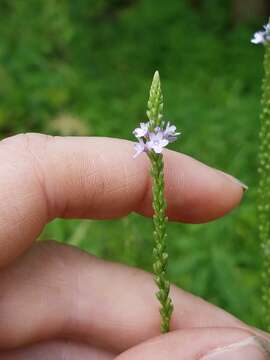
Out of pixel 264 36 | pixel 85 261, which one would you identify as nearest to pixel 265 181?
pixel 264 36

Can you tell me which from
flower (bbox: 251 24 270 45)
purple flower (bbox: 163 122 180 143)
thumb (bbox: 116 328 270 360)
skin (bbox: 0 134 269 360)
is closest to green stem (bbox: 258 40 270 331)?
flower (bbox: 251 24 270 45)

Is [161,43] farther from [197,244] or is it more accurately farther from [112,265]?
[112,265]

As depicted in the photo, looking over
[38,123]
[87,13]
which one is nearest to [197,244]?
[38,123]

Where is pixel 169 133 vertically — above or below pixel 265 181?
above

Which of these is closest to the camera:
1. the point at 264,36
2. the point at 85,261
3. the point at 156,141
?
the point at 156,141

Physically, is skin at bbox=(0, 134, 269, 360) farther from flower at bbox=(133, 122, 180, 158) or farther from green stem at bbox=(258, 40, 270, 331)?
flower at bbox=(133, 122, 180, 158)

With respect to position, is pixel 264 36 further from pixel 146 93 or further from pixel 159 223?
pixel 146 93
